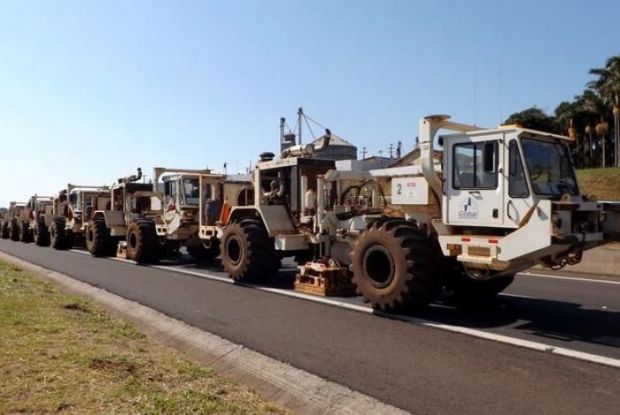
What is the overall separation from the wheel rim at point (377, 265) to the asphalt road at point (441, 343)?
0.62m

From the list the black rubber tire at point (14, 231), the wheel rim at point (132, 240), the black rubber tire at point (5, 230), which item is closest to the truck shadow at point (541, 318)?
the wheel rim at point (132, 240)

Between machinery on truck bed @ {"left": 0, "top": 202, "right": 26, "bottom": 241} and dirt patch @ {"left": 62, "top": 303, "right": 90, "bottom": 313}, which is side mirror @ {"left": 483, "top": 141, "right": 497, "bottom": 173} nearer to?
dirt patch @ {"left": 62, "top": 303, "right": 90, "bottom": 313}

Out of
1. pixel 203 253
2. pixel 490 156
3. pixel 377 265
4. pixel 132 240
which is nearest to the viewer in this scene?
pixel 490 156

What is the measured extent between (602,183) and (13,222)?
35004mm

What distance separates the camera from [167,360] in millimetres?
6332

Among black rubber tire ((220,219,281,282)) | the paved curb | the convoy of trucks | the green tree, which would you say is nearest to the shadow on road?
the convoy of trucks

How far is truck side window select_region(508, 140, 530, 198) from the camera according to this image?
318 inches

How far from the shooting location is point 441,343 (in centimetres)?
745

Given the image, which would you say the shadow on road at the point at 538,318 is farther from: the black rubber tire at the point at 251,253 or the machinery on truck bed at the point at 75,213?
the machinery on truck bed at the point at 75,213

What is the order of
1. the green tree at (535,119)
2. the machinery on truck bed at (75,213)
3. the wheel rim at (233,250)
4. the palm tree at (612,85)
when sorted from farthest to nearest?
the green tree at (535,119) < the palm tree at (612,85) < the machinery on truck bed at (75,213) < the wheel rim at (233,250)

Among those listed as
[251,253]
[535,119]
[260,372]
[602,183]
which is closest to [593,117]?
[535,119]

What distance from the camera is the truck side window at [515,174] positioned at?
8.07 meters

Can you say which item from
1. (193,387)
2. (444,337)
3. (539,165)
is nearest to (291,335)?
(444,337)

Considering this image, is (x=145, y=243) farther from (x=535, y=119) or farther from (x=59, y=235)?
(x=535, y=119)
